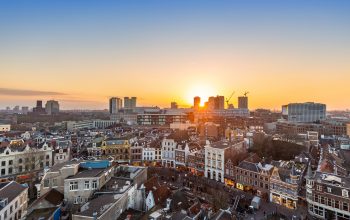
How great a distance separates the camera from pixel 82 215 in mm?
22234

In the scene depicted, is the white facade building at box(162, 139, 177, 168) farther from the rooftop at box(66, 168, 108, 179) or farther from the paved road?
the rooftop at box(66, 168, 108, 179)

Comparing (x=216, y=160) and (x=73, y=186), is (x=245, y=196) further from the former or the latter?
(x=73, y=186)

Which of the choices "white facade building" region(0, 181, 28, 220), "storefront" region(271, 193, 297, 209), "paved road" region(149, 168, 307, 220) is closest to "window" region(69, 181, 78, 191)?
"white facade building" region(0, 181, 28, 220)

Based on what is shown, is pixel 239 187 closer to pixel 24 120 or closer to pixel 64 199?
pixel 64 199

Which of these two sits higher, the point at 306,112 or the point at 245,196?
the point at 306,112

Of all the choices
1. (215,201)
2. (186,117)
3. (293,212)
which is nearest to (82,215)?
(215,201)

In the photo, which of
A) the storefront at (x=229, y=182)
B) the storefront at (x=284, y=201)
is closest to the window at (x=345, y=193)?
the storefront at (x=284, y=201)

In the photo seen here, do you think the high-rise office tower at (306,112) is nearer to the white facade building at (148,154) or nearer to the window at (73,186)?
the white facade building at (148,154)

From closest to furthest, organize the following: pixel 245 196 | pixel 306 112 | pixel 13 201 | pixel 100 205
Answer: pixel 100 205, pixel 13 201, pixel 245 196, pixel 306 112

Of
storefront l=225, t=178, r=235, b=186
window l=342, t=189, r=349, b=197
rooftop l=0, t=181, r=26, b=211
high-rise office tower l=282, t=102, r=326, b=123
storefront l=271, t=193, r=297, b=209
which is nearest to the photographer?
rooftop l=0, t=181, r=26, b=211

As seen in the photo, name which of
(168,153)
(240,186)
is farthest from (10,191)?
(240,186)

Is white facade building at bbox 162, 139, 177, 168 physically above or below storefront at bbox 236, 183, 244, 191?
above

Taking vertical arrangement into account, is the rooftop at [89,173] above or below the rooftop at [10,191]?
above

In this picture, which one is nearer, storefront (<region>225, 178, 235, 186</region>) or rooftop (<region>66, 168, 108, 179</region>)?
rooftop (<region>66, 168, 108, 179</region>)
